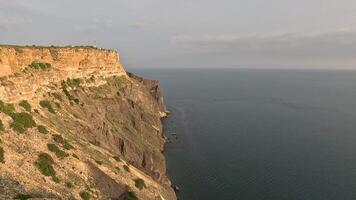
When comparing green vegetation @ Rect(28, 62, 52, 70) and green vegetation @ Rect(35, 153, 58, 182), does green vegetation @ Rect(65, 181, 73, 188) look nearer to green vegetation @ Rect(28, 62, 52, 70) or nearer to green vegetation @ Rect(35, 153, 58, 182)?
green vegetation @ Rect(35, 153, 58, 182)

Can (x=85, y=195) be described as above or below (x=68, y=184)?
below

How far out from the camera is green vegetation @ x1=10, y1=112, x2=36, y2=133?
→ 160ft

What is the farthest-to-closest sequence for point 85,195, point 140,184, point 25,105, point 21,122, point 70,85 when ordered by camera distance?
point 70,85, point 140,184, point 25,105, point 21,122, point 85,195

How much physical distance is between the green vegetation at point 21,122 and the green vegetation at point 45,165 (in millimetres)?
5463

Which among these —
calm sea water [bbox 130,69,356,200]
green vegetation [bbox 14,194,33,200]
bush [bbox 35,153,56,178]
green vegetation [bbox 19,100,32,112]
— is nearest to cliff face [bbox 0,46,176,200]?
green vegetation [bbox 19,100,32,112]

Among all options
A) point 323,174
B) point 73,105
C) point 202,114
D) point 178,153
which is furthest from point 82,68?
point 202,114

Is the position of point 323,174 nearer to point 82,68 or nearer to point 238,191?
point 238,191

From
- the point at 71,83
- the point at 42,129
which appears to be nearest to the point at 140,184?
the point at 42,129

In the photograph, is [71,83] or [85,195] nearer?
[85,195]

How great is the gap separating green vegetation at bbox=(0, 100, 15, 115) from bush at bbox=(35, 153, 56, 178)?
8.92 meters

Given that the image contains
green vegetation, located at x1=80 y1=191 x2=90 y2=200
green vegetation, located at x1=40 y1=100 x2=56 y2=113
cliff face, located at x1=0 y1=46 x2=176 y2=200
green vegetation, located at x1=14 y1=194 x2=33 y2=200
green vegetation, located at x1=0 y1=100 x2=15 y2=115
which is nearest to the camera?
green vegetation, located at x1=14 y1=194 x2=33 y2=200

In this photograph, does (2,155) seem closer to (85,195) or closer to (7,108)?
(7,108)

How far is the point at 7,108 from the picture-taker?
5075cm

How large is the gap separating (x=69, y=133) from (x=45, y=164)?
13977mm
